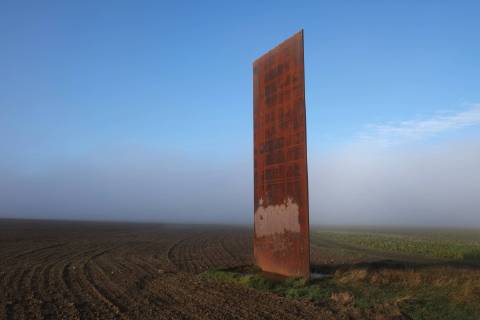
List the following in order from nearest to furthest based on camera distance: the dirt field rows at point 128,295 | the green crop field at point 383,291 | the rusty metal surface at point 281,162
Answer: the dirt field rows at point 128,295 < the green crop field at point 383,291 < the rusty metal surface at point 281,162

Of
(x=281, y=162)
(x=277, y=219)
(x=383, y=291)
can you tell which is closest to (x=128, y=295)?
(x=277, y=219)

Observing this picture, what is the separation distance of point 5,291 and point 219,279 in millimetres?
5281

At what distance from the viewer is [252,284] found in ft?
36.8

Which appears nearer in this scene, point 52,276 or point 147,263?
point 52,276

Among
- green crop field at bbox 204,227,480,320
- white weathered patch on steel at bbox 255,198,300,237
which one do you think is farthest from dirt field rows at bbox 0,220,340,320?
white weathered patch on steel at bbox 255,198,300,237

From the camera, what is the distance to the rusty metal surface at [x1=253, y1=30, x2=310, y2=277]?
39.1ft

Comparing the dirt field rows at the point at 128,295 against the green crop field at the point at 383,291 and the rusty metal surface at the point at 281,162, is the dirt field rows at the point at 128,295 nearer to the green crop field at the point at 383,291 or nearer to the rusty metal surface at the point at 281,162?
the green crop field at the point at 383,291

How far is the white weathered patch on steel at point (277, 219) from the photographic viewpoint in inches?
478

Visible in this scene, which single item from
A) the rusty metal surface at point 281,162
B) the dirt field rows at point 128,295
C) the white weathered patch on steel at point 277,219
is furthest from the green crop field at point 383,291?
the white weathered patch on steel at point 277,219

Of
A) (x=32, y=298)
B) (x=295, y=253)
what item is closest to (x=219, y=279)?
(x=295, y=253)

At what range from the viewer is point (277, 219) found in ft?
42.4

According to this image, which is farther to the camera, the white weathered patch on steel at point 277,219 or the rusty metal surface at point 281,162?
the white weathered patch on steel at point 277,219

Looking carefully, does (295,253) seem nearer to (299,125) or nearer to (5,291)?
(299,125)

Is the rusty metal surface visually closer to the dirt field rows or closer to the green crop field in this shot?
the green crop field
